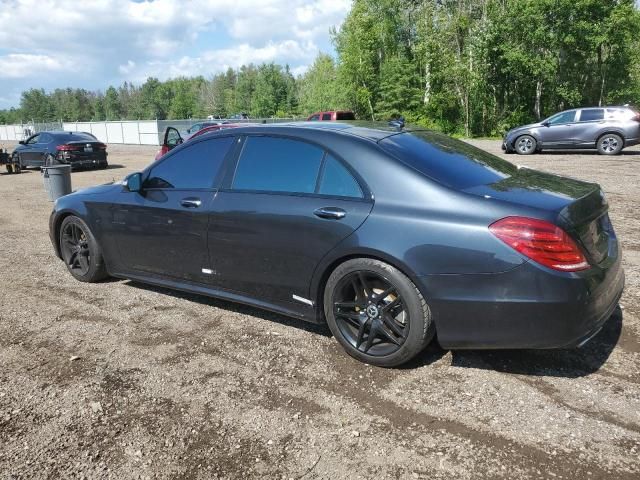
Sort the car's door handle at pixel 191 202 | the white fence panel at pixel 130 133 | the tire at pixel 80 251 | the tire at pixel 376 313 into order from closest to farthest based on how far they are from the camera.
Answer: the tire at pixel 376 313 < the car's door handle at pixel 191 202 < the tire at pixel 80 251 < the white fence panel at pixel 130 133

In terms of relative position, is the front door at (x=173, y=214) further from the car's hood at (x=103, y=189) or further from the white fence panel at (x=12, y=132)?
the white fence panel at (x=12, y=132)

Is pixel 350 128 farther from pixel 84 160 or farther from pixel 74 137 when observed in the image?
pixel 74 137

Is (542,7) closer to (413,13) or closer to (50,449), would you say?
(413,13)

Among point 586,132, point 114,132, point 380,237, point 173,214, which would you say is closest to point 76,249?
point 173,214

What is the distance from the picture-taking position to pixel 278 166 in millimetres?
3918

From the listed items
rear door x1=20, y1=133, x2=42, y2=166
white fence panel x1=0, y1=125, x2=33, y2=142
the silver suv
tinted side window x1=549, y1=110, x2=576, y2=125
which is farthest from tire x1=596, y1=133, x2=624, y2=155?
white fence panel x1=0, y1=125, x2=33, y2=142

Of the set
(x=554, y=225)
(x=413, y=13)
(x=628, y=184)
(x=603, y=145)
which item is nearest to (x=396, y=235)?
(x=554, y=225)

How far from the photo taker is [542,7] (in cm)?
3103

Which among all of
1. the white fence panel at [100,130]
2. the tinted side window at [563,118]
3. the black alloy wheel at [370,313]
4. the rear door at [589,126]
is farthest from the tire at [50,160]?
the white fence panel at [100,130]

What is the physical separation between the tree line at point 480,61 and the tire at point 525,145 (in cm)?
1615

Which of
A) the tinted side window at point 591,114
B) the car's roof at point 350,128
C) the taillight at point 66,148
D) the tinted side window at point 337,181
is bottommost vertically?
the taillight at point 66,148

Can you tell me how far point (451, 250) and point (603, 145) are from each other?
17060 mm

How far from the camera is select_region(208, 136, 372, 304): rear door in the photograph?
3514 millimetres

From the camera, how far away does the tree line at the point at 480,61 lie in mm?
31297
